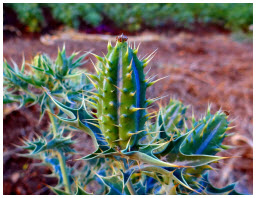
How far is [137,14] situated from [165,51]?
299 centimetres

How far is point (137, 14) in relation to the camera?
7355 mm

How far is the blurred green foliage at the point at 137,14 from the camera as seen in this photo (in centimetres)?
617

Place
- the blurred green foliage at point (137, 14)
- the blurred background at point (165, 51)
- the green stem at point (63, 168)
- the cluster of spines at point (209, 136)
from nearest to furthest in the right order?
the cluster of spines at point (209, 136) < the green stem at point (63, 168) < the blurred background at point (165, 51) < the blurred green foliage at point (137, 14)

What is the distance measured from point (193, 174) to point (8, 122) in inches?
79.0

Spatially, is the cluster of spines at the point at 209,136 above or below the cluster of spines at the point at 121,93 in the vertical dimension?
below

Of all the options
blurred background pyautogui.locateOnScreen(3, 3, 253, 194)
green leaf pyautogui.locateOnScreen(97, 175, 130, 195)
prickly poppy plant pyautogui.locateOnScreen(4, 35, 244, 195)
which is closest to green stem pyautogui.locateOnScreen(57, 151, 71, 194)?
prickly poppy plant pyautogui.locateOnScreen(4, 35, 244, 195)

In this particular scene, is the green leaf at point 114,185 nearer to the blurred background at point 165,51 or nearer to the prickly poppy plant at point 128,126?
the prickly poppy plant at point 128,126

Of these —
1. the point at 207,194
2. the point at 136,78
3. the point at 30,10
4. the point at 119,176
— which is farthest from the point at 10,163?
the point at 30,10

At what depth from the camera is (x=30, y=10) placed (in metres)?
6.04

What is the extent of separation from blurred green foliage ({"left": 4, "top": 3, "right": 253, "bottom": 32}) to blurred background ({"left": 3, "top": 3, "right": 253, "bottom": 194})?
1.0 inches

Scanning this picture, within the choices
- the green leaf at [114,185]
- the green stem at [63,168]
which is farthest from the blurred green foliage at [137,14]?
the green leaf at [114,185]

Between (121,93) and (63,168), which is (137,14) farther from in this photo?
(121,93)

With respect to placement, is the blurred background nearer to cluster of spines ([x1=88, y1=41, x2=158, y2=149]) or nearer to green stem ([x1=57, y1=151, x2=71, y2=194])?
cluster of spines ([x1=88, y1=41, x2=158, y2=149])

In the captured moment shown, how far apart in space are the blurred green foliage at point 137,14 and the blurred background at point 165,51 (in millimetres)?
25
